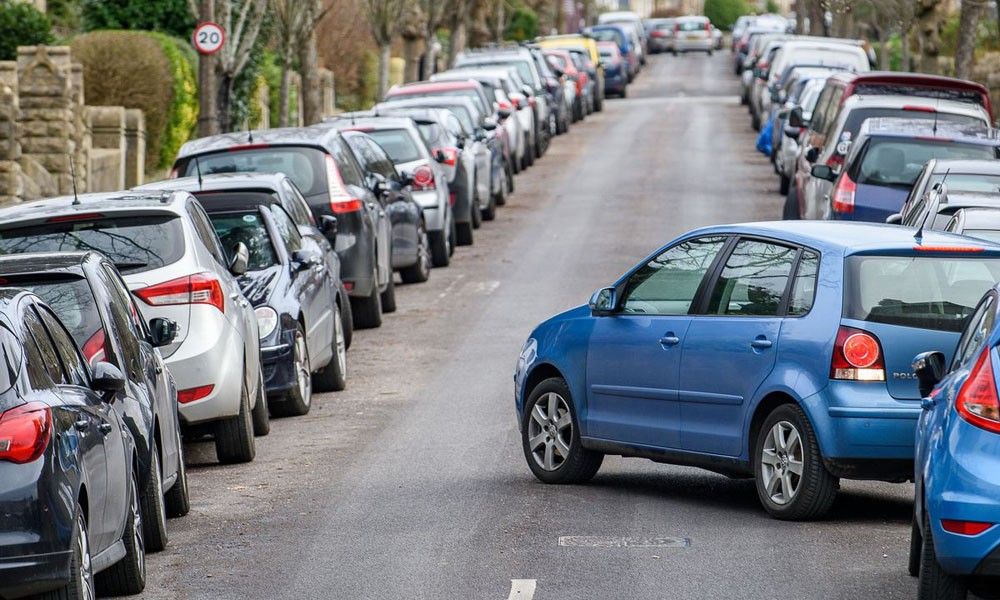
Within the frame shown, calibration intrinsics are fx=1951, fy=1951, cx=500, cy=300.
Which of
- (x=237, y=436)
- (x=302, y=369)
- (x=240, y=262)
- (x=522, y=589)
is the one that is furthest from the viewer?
(x=302, y=369)

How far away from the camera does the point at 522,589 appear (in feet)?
28.3

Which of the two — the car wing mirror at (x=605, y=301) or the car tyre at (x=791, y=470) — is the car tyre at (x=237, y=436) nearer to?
the car wing mirror at (x=605, y=301)

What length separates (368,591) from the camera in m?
8.68

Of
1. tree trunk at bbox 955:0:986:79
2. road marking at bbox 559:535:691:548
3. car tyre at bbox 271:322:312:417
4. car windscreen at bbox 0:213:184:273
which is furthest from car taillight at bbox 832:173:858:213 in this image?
tree trunk at bbox 955:0:986:79

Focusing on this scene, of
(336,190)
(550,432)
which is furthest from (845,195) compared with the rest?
(550,432)

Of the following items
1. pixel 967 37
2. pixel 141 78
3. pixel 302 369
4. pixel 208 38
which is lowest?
pixel 141 78

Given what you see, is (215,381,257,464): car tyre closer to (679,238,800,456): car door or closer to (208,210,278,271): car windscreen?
(208,210,278,271): car windscreen

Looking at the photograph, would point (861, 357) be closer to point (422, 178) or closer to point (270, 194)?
point (270, 194)

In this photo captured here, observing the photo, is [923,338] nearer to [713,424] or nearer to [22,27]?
[713,424]

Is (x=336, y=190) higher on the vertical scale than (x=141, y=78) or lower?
higher

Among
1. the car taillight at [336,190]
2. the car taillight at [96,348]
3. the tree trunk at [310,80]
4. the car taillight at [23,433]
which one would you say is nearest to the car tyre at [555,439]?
the car taillight at [96,348]

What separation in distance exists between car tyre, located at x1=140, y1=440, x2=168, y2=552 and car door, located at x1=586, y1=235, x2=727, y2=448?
270 cm

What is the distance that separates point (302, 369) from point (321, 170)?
355 cm

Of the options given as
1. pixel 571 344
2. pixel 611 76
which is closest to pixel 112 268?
pixel 571 344
